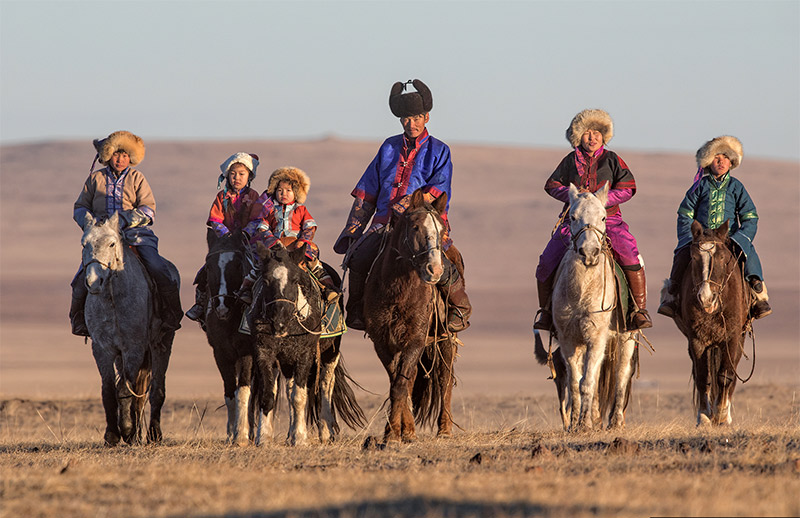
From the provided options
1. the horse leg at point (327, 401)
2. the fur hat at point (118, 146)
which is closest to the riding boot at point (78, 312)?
the fur hat at point (118, 146)

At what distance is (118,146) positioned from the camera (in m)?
12.5

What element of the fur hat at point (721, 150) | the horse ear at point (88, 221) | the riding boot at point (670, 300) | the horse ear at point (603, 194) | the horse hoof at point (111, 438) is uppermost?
the fur hat at point (721, 150)

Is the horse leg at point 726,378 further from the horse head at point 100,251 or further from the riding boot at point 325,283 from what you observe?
the horse head at point 100,251

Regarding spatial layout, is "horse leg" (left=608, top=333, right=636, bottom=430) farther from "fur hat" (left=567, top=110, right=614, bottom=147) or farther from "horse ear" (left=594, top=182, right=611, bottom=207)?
"fur hat" (left=567, top=110, right=614, bottom=147)

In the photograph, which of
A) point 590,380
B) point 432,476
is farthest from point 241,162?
point 432,476

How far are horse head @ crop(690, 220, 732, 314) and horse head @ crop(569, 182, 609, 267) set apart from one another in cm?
121

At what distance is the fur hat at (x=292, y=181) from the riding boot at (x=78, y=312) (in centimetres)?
207

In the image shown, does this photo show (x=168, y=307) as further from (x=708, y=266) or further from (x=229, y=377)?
(x=708, y=266)

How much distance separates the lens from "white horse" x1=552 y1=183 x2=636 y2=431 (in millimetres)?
11391

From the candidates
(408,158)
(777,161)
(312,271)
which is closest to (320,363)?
(312,271)

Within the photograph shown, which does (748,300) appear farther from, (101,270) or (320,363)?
(101,270)

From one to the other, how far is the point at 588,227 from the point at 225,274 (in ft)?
11.1

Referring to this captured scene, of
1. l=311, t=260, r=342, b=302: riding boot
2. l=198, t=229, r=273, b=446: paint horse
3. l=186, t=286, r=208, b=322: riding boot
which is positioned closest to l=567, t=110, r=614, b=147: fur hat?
l=311, t=260, r=342, b=302: riding boot

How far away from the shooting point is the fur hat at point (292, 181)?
1204 cm
